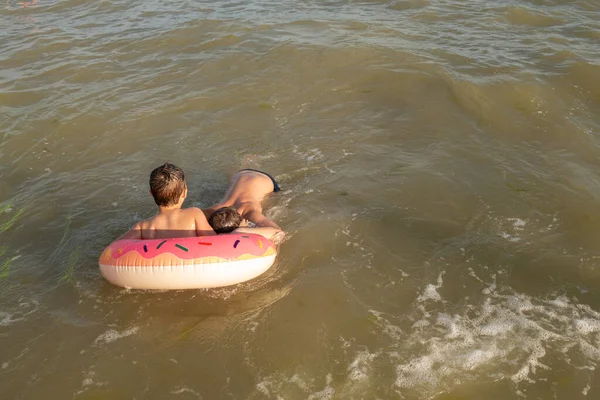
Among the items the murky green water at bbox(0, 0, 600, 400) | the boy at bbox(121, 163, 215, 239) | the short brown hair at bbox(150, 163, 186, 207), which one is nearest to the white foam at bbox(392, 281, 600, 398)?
the murky green water at bbox(0, 0, 600, 400)

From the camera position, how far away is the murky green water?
13.9 feet

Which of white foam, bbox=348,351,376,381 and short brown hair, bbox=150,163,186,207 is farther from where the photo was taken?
short brown hair, bbox=150,163,186,207

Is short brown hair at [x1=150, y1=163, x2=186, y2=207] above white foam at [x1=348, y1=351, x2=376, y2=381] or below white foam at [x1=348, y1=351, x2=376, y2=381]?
above

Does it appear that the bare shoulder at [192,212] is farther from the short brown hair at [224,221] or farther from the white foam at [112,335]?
the white foam at [112,335]

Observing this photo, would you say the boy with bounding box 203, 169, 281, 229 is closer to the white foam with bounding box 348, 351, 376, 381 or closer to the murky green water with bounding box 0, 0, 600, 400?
the murky green water with bounding box 0, 0, 600, 400

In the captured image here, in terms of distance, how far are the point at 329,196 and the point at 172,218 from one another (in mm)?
2145

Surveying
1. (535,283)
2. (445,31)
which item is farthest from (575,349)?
(445,31)

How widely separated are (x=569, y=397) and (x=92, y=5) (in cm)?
1375

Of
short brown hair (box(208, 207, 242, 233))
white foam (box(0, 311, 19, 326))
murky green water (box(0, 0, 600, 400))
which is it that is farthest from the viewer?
short brown hair (box(208, 207, 242, 233))

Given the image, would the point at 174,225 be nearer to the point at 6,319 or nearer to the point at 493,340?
the point at 6,319

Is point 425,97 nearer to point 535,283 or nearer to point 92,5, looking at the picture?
point 535,283

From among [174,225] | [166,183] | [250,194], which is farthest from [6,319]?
[250,194]

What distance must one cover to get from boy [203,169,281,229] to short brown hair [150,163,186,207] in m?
0.84

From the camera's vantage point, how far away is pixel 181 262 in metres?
4.62
